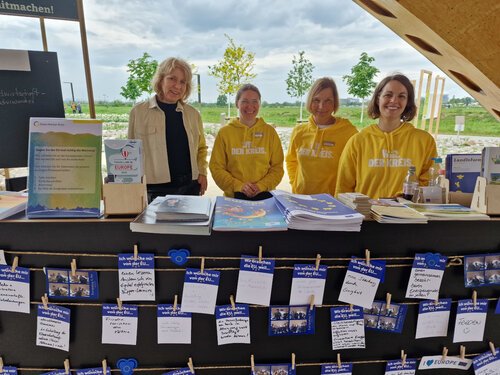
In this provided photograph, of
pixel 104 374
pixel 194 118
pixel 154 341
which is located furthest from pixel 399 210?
pixel 194 118

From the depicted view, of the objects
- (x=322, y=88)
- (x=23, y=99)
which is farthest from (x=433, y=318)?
(x=23, y=99)

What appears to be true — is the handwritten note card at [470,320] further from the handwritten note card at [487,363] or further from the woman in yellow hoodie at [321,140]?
the woman in yellow hoodie at [321,140]

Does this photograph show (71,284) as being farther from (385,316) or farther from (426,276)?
(426,276)

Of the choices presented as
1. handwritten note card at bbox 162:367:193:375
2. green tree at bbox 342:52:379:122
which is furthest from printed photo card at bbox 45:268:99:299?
green tree at bbox 342:52:379:122

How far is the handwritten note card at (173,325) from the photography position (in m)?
1.03

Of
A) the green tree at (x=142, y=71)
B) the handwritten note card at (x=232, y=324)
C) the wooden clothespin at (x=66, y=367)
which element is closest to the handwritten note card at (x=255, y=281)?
the handwritten note card at (x=232, y=324)

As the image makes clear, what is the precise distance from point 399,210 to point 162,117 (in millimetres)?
1646

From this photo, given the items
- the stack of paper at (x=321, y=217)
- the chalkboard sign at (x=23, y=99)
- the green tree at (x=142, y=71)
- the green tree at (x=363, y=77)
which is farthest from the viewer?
the green tree at (x=363, y=77)

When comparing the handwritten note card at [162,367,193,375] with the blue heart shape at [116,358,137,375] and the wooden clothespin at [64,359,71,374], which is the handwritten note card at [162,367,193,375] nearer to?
the blue heart shape at [116,358,137,375]

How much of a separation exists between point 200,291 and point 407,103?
1612mm

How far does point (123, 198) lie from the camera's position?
3.30 feet

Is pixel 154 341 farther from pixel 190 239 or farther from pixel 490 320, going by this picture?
pixel 490 320

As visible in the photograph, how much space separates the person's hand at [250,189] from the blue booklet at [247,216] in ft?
2.91

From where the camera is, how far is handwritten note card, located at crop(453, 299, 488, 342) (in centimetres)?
109
